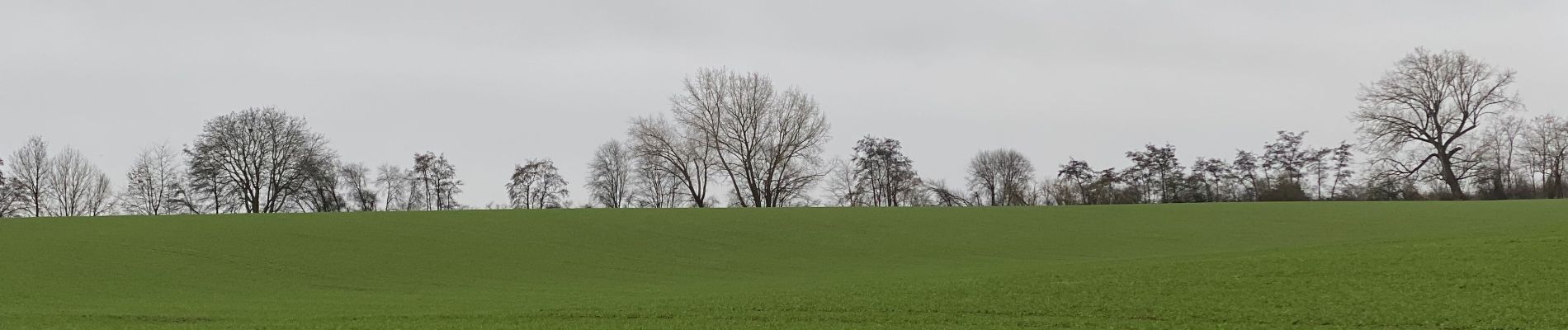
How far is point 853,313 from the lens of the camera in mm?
13156

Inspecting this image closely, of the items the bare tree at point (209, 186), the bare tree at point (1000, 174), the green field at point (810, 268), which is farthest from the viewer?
the bare tree at point (1000, 174)

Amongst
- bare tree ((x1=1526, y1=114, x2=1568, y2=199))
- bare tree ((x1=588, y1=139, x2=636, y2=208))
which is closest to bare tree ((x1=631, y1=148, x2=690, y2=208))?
bare tree ((x1=588, y1=139, x2=636, y2=208))

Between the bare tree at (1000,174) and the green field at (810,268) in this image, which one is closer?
the green field at (810,268)

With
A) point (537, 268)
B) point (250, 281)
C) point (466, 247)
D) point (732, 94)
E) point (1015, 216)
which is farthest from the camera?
point (732, 94)

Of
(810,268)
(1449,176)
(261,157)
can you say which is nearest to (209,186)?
(261,157)

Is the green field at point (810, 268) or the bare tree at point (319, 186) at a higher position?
the bare tree at point (319, 186)

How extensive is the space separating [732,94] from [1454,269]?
4471 cm

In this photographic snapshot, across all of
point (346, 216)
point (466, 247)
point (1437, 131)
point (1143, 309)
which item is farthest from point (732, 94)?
point (1143, 309)

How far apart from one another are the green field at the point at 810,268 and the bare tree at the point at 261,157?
794 inches

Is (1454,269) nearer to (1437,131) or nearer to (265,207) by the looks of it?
(1437,131)

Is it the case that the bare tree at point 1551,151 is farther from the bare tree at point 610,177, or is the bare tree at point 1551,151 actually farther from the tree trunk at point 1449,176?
the bare tree at point 610,177

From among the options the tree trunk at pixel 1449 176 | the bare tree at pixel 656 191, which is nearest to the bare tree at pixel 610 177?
the bare tree at pixel 656 191

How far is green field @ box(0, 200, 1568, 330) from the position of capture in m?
12.8

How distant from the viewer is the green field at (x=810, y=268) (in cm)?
1276
